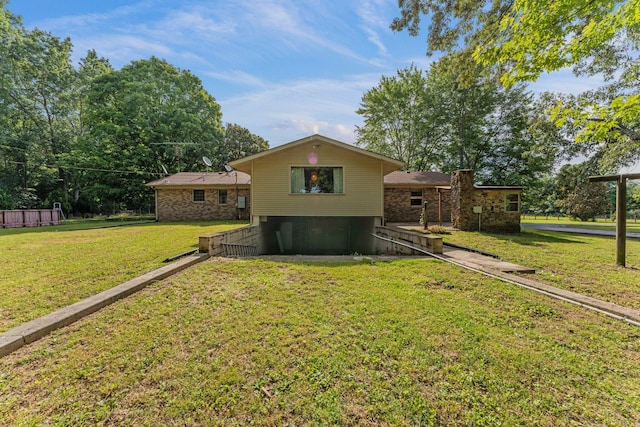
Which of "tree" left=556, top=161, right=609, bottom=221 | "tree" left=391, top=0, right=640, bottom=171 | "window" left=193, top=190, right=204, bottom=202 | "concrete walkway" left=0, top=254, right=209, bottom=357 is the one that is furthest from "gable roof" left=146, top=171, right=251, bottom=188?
"tree" left=556, top=161, right=609, bottom=221

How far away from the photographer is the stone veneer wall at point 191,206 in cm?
1620

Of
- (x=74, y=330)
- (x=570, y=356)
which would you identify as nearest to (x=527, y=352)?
(x=570, y=356)

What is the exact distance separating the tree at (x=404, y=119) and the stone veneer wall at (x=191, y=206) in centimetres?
1414

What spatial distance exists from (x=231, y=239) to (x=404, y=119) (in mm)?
20755

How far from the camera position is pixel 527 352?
233 cm

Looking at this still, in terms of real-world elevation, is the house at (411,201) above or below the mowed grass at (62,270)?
above

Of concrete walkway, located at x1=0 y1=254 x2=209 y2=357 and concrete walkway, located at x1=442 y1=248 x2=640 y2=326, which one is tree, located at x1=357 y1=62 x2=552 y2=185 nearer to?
concrete walkway, located at x1=442 y1=248 x2=640 y2=326

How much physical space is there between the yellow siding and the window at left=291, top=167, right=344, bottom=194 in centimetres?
17

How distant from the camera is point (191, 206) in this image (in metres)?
16.3

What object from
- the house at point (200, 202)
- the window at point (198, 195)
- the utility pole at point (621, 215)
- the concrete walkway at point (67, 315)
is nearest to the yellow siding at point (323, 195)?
the concrete walkway at point (67, 315)

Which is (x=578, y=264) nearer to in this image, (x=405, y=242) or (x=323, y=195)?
(x=405, y=242)

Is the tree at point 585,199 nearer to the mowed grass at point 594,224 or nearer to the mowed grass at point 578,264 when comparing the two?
the mowed grass at point 594,224

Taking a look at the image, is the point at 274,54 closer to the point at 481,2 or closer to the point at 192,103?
the point at 481,2

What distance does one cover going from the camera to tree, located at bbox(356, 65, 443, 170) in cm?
2216
